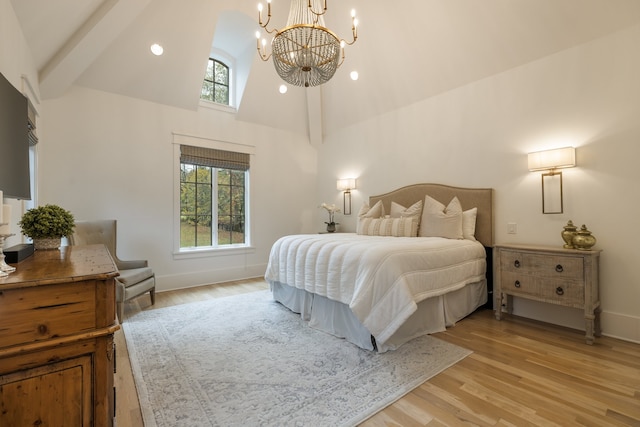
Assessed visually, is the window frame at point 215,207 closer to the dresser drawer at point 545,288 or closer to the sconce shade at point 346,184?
the sconce shade at point 346,184

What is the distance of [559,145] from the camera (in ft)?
9.87

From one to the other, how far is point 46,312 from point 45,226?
41.7 inches

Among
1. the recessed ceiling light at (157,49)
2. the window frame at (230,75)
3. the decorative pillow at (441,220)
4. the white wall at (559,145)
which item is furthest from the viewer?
the window frame at (230,75)

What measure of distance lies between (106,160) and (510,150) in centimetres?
498

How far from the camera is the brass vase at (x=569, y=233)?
2723mm

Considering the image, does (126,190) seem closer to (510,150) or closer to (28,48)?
(28,48)

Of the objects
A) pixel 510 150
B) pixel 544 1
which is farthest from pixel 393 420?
pixel 544 1

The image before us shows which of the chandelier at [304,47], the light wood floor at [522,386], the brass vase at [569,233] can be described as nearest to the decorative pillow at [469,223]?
the brass vase at [569,233]

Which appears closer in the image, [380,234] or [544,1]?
[544,1]

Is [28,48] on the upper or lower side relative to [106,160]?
upper

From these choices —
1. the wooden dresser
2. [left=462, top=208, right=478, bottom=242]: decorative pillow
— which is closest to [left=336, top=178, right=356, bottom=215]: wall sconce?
[left=462, top=208, right=478, bottom=242]: decorative pillow

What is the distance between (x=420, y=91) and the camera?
4176 millimetres

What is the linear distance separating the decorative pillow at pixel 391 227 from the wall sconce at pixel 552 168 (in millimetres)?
1343

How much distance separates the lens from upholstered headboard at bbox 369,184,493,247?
351 centimetres
